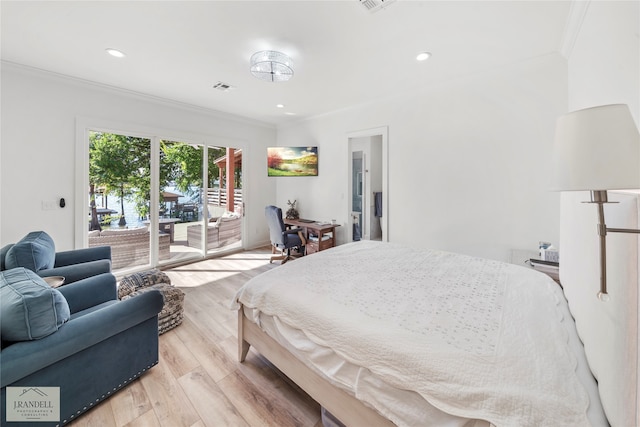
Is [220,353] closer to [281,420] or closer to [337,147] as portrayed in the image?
[281,420]

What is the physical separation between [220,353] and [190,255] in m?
2.96

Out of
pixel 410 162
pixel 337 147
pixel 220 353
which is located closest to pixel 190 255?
pixel 220 353

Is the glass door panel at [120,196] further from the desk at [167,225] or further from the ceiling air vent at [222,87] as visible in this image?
the ceiling air vent at [222,87]

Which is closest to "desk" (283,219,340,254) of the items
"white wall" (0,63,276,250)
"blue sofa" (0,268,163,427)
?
"blue sofa" (0,268,163,427)

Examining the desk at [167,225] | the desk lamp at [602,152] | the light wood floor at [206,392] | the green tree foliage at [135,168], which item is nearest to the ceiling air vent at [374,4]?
the desk lamp at [602,152]

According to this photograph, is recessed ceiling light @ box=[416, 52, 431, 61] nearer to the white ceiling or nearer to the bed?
the white ceiling

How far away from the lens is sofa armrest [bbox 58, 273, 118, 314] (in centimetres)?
185

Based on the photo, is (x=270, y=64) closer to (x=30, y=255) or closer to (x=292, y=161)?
(x=292, y=161)

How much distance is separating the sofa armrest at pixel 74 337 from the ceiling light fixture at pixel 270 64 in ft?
7.59

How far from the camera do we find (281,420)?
1.45 meters

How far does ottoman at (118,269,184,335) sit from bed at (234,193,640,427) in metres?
0.96

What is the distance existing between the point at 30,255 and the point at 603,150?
334 centimetres

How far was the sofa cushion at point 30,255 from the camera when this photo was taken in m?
1.85

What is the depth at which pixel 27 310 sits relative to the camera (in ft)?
4.02
